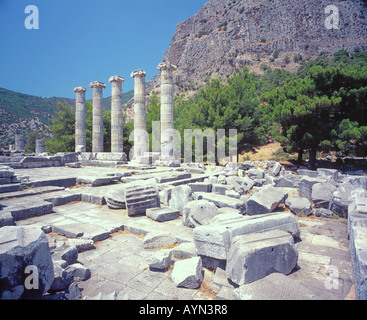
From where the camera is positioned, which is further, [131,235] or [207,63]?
[207,63]

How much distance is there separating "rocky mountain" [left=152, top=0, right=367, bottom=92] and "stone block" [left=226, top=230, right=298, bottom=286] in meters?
63.2

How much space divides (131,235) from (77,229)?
983 mm

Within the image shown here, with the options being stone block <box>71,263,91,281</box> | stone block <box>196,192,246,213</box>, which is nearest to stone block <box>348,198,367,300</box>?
stone block <box>196,192,246,213</box>

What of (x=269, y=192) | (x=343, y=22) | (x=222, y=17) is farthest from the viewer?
(x=222, y=17)

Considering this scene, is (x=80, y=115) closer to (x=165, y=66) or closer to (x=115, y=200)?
(x=165, y=66)

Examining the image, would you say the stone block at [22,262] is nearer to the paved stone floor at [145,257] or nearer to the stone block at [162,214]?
the paved stone floor at [145,257]

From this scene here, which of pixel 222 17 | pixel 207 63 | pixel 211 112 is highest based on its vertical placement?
pixel 222 17

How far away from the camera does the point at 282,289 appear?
2.16 meters

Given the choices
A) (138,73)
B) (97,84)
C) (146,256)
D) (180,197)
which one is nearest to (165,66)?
(138,73)

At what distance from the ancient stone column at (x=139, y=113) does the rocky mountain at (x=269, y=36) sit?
2031 inches

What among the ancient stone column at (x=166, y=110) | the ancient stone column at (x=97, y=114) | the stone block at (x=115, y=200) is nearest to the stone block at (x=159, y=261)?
the stone block at (x=115, y=200)

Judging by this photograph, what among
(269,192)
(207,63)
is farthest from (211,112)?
(207,63)
